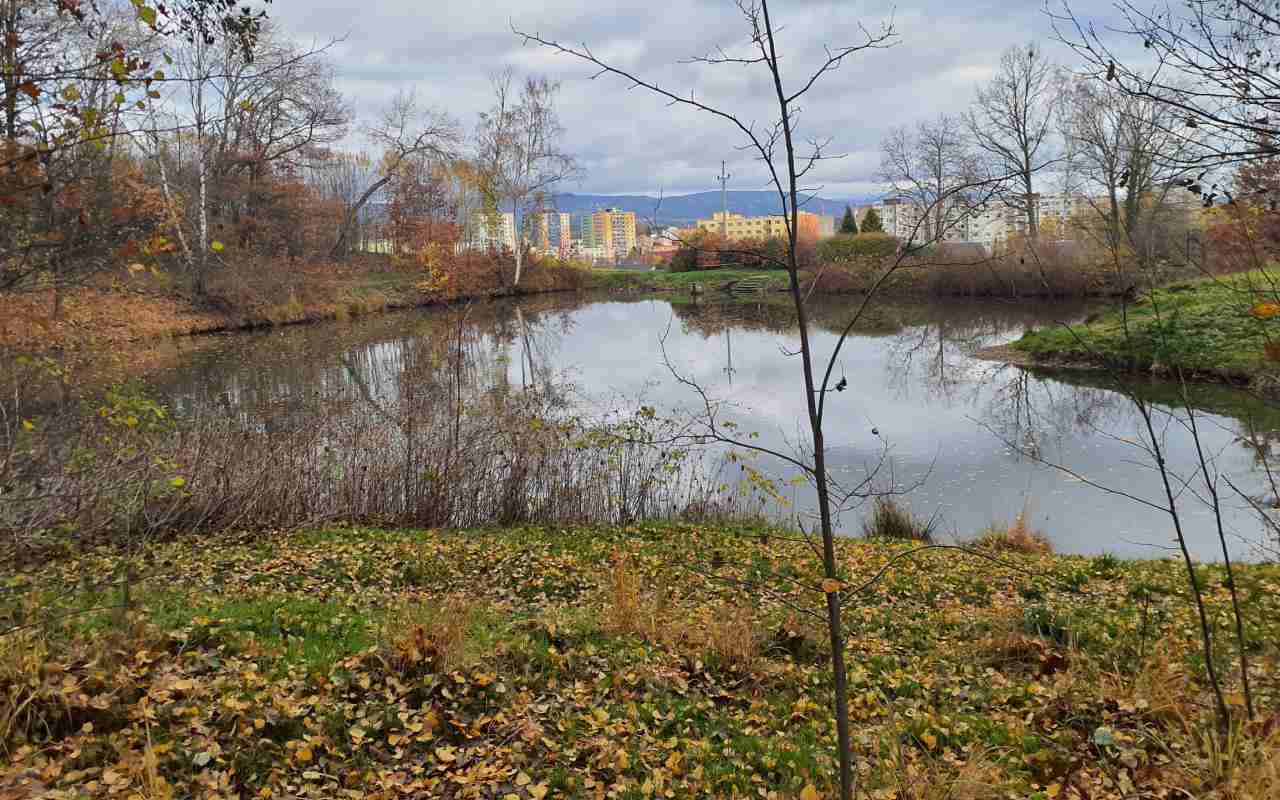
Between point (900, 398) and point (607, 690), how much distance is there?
13101 millimetres

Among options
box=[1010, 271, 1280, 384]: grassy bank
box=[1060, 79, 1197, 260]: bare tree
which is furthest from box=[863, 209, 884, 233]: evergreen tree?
box=[1060, 79, 1197, 260]: bare tree

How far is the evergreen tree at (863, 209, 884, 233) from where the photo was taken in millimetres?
46003

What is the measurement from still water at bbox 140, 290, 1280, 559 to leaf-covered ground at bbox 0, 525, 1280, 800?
1.05 meters

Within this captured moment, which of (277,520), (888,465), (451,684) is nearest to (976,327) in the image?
(888,465)

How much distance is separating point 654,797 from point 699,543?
455cm

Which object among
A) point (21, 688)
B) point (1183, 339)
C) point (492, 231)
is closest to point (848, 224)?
point (492, 231)

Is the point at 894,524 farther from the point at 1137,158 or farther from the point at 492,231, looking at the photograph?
the point at 492,231

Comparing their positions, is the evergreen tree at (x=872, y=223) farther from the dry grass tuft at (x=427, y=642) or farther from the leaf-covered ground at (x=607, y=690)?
the dry grass tuft at (x=427, y=642)

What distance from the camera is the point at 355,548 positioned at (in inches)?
281

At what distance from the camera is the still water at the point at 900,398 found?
912 centimetres

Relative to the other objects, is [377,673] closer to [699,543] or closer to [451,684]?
[451,684]

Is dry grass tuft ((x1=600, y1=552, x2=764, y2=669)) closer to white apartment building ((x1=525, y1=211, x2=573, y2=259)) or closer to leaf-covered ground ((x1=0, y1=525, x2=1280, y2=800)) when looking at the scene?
leaf-covered ground ((x1=0, y1=525, x2=1280, y2=800))

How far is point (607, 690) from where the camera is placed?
4.21 m

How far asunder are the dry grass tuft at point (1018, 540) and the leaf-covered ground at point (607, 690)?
162cm
